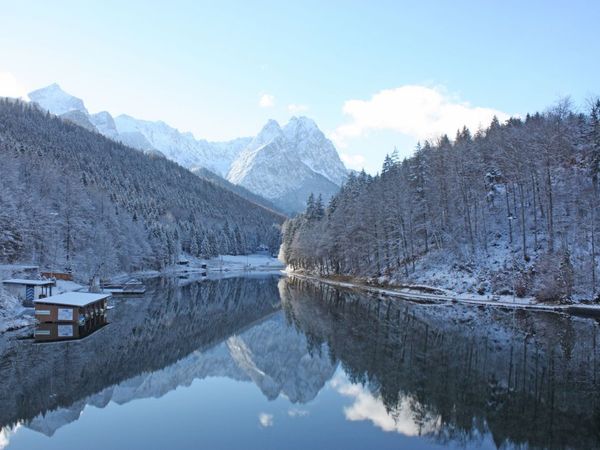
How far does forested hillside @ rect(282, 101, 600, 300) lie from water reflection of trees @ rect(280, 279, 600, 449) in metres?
10.3

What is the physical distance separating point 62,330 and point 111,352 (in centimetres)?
771

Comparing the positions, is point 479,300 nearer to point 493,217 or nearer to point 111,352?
point 493,217

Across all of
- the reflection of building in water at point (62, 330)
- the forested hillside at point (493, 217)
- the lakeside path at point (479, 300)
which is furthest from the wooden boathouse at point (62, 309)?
the forested hillside at point (493, 217)

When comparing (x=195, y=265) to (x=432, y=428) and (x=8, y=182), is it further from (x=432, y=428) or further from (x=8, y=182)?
(x=432, y=428)

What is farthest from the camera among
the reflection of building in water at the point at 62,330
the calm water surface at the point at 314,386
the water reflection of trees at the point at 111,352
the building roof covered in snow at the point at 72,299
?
the building roof covered in snow at the point at 72,299

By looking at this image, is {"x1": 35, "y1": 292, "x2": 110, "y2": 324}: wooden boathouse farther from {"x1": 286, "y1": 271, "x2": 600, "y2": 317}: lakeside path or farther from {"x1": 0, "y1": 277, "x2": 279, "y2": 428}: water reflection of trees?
{"x1": 286, "y1": 271, "x2": 600, "y2": 317}: lakeside path

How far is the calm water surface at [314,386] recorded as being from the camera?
16.4 metres

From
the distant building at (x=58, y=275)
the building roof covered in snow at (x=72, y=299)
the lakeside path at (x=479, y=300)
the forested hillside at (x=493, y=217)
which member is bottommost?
the lakeside path at (x=479, y=300)

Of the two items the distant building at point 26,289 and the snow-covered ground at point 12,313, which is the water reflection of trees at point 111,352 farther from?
the distant building at point 26,289

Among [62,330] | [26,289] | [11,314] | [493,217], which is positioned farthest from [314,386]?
[493,217]

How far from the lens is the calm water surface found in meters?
16.4

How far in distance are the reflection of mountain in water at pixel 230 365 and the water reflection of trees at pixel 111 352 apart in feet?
0.79

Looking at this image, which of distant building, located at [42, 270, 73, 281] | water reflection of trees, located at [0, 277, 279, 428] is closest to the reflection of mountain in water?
water reflection of trees, located at [0, 277, 279, 428]

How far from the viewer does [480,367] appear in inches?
974
